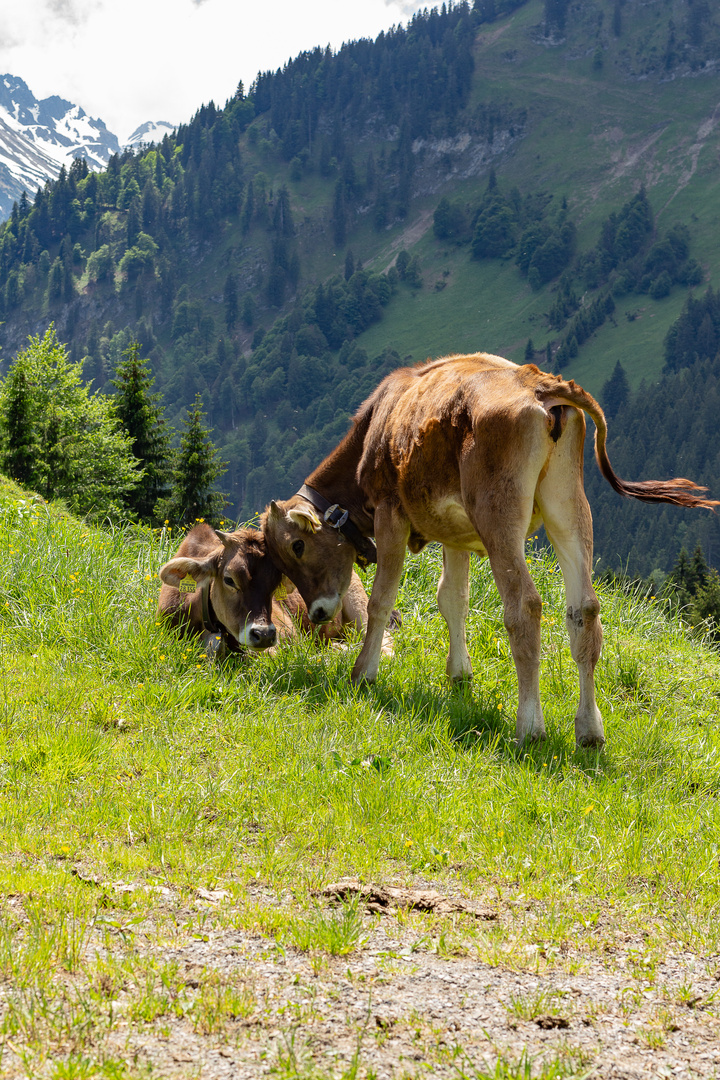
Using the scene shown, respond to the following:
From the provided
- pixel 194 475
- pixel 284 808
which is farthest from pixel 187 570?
pixel 194 475

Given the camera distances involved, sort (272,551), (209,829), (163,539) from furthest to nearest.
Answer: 1. (163,539)
2. (272,551)
3. (209,829)

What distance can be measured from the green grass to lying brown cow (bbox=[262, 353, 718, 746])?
0.57 meters

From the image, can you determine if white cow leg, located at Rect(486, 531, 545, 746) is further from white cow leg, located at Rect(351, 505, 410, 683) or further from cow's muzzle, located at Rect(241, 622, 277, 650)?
cow's muzzle, located at Rect(241, 622, 277, 650)

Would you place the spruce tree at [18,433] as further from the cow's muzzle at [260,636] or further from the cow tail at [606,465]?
the cow tail at [606,465]

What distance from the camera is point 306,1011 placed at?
3168 millimetres

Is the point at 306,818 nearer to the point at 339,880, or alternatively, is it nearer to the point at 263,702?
the point at 339,880

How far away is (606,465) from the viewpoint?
6.77 m

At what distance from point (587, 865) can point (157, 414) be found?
4561 centimetres

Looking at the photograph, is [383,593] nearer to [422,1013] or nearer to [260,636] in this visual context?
[260,636]

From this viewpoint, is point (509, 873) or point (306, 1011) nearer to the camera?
point (306, 1011)

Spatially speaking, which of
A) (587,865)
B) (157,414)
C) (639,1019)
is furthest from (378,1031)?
(157,414)

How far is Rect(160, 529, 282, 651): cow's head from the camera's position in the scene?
800 centimetres

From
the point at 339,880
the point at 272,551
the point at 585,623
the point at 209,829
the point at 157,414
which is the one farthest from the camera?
the point at 157,414

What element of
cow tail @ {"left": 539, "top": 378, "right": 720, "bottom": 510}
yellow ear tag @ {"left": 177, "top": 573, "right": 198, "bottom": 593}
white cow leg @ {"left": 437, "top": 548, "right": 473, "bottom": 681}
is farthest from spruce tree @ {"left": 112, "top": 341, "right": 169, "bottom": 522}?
cow tail @ {"left": 539, "top": 378, "right": 720, "bottom": 510}
